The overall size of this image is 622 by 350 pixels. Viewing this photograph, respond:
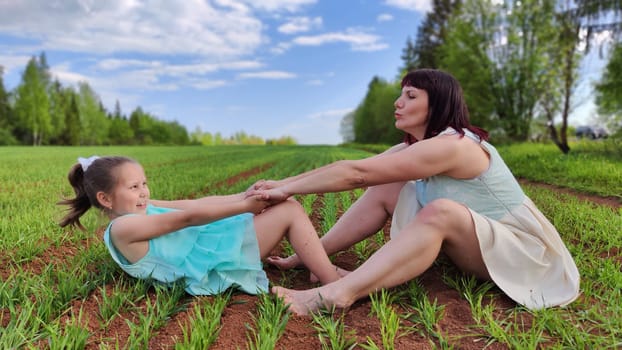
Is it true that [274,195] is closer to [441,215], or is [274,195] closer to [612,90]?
[441,215]

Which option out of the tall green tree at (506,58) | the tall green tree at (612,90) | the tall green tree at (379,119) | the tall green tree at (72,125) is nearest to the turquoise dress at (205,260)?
the tall green tree at (612,90)

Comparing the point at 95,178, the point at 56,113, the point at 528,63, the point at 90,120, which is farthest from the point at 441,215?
the point at 90,120

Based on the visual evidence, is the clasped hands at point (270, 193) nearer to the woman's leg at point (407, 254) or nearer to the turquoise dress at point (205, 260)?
the turquoise dress at point (205, 260)

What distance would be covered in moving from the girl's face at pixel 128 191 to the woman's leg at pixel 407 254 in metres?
1.03

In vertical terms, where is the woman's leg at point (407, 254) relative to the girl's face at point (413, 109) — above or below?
below

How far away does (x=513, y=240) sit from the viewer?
7.57 ft

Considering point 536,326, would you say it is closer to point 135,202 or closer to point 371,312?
point 371,312

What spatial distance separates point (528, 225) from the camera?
7.77 feet

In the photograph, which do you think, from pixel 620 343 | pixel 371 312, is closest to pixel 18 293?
pixel 371 312

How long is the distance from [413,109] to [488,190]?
2.06ft

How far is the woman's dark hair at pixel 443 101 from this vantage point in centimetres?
248

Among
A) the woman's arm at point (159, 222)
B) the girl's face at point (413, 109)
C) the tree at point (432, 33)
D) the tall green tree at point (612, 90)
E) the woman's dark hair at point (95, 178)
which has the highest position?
the tree at point (432, 33)

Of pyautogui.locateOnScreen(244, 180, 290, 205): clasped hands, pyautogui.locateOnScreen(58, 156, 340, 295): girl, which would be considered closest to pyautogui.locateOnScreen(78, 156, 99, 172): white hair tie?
pyautogui.locateOnScreen(58, 156, 340, 295): girl

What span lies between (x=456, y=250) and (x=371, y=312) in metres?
0.59
